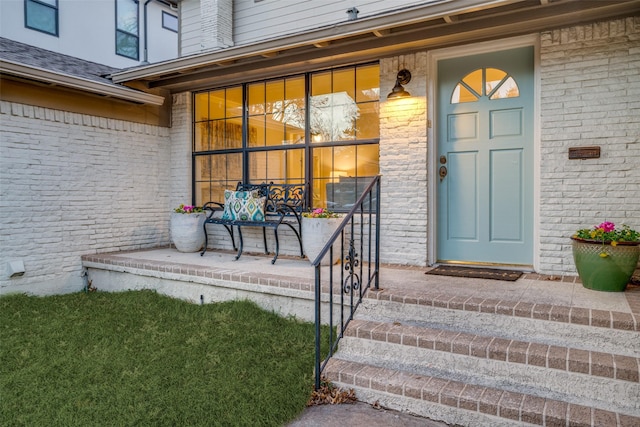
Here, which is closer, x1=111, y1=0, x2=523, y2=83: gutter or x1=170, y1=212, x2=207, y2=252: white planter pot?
x1=111, y1=0, x2=523, y2=83: gutter

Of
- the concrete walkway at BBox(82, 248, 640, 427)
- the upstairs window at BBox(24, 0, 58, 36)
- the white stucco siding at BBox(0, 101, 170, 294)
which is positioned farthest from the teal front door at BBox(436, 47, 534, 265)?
the upstairs window at BBox(24, 0, 58, 36)

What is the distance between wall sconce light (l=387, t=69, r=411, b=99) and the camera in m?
4.20

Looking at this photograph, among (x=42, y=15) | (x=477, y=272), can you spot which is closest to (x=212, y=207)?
(x=477, y=272)

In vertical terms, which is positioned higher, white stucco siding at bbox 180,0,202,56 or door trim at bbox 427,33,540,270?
white stucco siding at bbox 180,0,202,56

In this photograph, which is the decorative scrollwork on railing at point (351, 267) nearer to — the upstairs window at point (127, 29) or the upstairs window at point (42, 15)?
the upstairs window at point (42, 15)

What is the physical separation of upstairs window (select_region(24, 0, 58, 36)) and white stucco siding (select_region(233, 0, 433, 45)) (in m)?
5.26

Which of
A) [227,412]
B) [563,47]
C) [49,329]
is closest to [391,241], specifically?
[563,47]

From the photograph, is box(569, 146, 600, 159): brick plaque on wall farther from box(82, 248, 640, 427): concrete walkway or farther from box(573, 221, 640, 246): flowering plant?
box(82, 248, 640, 427): concrete walkway

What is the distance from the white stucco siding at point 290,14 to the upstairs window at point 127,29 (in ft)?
18.5

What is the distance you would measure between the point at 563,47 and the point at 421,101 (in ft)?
4.10

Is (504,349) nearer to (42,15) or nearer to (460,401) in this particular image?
(460,401)

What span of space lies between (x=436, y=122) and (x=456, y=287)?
1.78 meters

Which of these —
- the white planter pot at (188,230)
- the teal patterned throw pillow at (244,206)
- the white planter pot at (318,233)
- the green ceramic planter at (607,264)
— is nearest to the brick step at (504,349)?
the green ceramic planter at (607,264)

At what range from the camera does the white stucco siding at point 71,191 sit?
14.8ft
